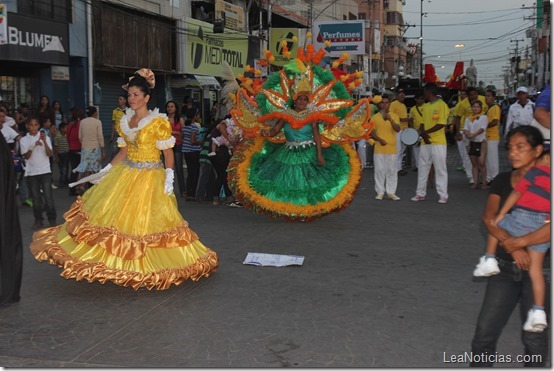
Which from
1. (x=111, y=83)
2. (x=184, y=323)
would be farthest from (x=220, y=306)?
(x=111, y=83)

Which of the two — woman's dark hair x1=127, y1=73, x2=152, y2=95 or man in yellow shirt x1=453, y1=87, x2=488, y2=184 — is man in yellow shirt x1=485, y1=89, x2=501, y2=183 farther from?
woman's dark hair x1=127, y1=73, x2=152, y2=95

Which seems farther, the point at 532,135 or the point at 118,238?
the point at 118,238

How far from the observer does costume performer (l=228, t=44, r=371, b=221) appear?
909 centimetres

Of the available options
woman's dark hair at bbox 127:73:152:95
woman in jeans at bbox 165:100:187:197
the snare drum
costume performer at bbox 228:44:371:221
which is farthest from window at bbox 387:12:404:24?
woman's dark hair at bbox 127:73:152:95

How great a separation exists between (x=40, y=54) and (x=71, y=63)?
6.67ft

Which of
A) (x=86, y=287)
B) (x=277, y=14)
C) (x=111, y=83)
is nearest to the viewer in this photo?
(x=86, y=287)

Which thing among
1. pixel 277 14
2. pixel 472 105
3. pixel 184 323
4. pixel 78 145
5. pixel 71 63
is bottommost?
pixel 184 323

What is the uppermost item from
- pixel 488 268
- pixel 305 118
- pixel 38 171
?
pixel 305 118

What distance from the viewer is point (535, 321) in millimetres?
3381

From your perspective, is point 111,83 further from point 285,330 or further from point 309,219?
point 285,330

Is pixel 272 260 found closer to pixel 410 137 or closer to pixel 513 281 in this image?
pixel 513 281

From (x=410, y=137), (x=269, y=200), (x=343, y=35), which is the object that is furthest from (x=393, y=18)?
(x=269, y=200)

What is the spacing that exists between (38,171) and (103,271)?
4.30 meters

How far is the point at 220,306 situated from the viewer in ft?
17.7
